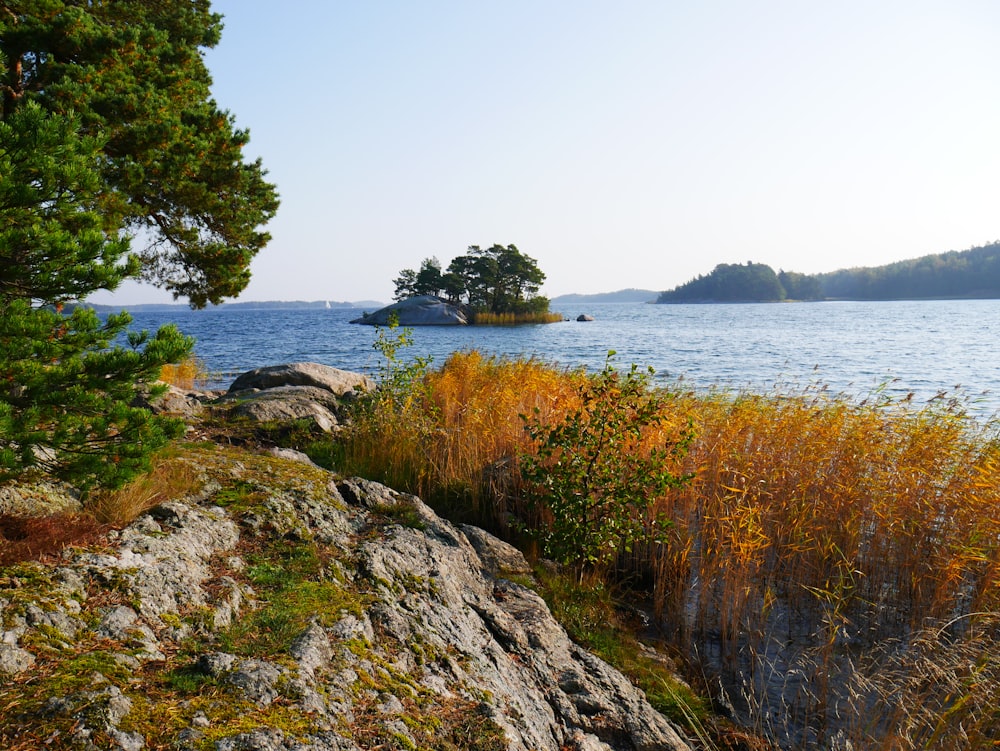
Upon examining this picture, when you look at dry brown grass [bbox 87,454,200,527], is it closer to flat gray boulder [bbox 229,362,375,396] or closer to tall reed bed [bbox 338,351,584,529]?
tall reed bed [bbox 338,351,584,529]

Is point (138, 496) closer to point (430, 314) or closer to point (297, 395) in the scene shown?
point (297, 395)

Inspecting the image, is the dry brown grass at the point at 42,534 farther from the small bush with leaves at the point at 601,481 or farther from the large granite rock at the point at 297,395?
the large granite rock at the point at 297,395

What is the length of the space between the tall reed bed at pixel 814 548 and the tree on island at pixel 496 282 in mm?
61885

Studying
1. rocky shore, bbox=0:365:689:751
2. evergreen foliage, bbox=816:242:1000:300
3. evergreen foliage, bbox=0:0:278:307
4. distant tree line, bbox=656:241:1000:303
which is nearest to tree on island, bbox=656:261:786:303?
distant tree line, bbox=656:241:1000:303

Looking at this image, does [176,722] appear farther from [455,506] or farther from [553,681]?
[455,506]

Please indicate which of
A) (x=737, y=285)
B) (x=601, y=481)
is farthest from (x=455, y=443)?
(x=737, y=285)

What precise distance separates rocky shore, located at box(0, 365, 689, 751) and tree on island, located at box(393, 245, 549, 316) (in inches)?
2543

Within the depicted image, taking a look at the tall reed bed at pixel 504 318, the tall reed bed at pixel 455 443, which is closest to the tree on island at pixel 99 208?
the tall reed bed at pixel 455 443

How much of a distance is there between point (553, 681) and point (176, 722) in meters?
2.13

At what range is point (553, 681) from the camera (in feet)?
11.9

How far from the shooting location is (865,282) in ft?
486

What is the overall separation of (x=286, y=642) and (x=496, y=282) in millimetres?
67080

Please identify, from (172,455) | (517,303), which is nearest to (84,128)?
(172,455)

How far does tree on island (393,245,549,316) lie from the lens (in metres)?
68.1
